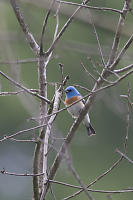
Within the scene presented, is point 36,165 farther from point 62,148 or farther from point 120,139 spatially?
point 120,139

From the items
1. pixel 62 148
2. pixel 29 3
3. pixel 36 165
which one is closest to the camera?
pixel 29 3

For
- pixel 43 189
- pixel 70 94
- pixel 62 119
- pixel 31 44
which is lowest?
pixel 43 189

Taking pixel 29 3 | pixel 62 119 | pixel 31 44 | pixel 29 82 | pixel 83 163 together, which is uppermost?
pixel 29 82

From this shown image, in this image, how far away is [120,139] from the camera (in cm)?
1434

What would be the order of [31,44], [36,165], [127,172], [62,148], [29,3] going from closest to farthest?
1. [29,3]
2. [62,148]
3. [36,165]
4. [31,44]
5. [127,172]

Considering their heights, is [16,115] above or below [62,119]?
above

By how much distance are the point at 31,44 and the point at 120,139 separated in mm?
10704

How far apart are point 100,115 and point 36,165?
10.7 meters

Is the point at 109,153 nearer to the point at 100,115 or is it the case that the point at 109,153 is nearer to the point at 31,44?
the point at 100,115

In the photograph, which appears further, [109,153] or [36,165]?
[109,153]

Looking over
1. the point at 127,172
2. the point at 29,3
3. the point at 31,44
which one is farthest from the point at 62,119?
the point at 29,3

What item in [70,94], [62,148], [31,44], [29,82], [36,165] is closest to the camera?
[62,148]

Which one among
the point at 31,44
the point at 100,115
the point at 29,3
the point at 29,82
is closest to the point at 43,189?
the point at 31,44

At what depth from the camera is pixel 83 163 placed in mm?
14664
